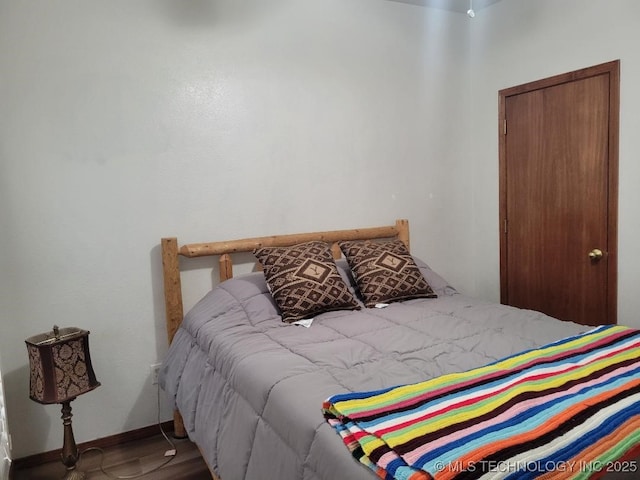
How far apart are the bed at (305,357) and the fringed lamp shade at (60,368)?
448 millimetres

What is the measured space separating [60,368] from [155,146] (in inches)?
48.5

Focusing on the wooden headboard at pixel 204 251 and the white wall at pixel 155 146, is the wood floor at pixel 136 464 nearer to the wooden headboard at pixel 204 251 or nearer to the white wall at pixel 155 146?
the white wall at pixel 155 146

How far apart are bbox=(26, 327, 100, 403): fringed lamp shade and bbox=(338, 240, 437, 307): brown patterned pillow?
147 centimetres

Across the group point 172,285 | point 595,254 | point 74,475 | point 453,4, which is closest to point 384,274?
point 172,285

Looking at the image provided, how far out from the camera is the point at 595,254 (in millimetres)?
2959

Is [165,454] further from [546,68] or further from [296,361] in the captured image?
[546,68]

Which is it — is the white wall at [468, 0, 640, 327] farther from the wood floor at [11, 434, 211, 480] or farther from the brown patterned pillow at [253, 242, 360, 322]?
the wood floor at [11, 434, 211, 480]

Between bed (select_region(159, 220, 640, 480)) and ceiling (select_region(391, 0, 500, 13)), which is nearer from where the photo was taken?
bed (select_region(159, 220, 640, 480))

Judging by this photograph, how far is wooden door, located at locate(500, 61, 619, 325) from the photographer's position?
2887 mm

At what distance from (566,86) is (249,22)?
1.99 m

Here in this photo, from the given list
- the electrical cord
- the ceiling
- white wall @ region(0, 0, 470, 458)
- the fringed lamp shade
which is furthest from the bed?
the ceiling

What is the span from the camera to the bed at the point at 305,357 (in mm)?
1414

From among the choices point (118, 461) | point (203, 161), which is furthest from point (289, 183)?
point (118, 461)

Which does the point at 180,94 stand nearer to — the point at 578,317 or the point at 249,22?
the point at 249,22
